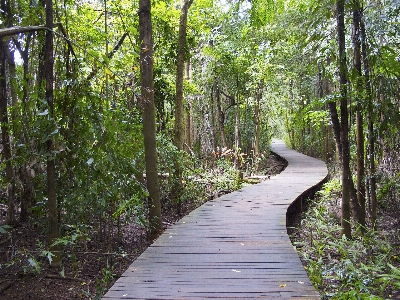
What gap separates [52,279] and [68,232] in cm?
73

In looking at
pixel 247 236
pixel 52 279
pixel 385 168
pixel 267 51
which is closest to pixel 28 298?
pixel 52 279

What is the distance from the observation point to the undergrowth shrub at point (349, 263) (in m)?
4.26

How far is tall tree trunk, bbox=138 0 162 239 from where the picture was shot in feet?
19.2

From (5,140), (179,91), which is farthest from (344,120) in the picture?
A: (5,140)

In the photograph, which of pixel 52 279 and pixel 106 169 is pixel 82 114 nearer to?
pixel 106 169

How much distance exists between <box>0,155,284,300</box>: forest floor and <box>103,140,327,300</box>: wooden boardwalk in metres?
0.92

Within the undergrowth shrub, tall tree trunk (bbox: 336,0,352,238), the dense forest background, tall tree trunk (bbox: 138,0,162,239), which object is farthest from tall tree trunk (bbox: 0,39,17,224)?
tall tree trunk (bbox: 336,0,352,238)

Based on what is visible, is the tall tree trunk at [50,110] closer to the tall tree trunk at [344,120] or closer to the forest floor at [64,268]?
the forest floor at [64,268]

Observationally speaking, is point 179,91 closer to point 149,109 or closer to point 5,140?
point 149,109

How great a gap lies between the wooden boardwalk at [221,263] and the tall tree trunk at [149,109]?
17.0 inches

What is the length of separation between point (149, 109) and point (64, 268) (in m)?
2.61

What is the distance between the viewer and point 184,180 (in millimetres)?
9250

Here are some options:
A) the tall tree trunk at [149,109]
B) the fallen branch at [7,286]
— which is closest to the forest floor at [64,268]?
the fallen branch at [7,286]

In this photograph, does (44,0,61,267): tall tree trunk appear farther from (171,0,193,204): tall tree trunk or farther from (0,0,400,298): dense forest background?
(171,0,193,204): tall tree trunk
